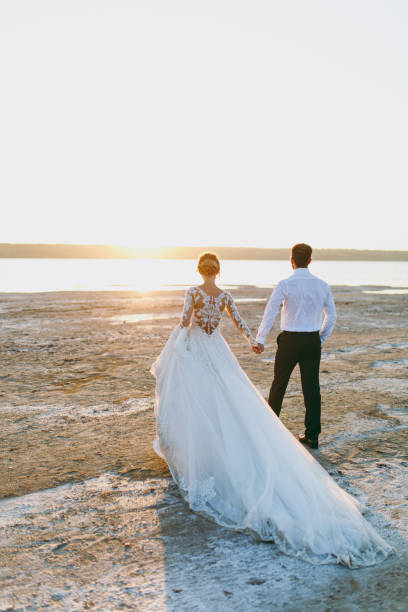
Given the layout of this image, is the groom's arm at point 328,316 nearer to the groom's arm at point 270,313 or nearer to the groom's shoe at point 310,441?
the groom's arm at point 270,313

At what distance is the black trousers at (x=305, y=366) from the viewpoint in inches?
226

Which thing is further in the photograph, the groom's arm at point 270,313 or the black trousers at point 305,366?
the black trousers at point 305,366

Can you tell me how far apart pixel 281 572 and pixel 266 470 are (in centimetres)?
79

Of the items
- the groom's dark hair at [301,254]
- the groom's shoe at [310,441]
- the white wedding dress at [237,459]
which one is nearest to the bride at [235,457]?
the white wedding dress at [237,459]

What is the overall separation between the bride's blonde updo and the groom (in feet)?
2.70

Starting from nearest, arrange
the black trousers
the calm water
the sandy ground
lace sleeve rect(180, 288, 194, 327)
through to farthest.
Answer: the sandy ground < lace sleeve rect(180, 288, 194, 327) < the black trousers < the calm water

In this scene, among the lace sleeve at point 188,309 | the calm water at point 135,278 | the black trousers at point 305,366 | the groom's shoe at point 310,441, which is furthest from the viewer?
the calm water at point 135,278

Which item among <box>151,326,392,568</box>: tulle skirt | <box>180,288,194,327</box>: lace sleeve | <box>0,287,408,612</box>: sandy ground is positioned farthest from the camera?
<box>180,288,194,327</box>: lace sleeve

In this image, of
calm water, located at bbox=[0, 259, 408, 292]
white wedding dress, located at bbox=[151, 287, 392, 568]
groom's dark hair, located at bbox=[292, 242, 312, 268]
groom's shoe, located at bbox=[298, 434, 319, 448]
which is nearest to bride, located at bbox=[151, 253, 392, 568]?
white wedding dress, located at bbox=[151, 287, 392, 568]

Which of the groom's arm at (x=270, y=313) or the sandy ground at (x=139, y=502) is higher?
the groom's arm at (x=270, y=313)

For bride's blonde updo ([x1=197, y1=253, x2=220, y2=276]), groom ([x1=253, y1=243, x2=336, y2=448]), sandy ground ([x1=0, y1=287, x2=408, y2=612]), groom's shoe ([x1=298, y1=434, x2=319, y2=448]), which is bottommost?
sandy ground ([x1=0, y1=287, x2=408, y2=612])

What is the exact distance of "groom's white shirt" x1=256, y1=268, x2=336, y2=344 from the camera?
564 cm

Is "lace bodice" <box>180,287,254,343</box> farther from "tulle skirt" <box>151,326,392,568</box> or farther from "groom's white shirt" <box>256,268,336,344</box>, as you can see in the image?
"groom's white shirt" <box>256,268,336,344</box>

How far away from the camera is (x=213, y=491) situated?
4.32 m
